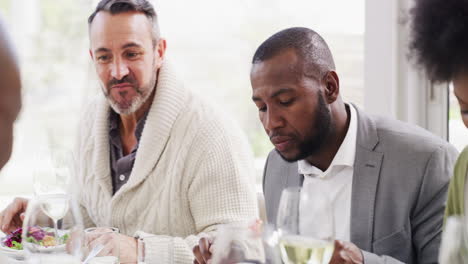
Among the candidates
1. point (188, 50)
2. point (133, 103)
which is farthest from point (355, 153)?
point (188, 50)

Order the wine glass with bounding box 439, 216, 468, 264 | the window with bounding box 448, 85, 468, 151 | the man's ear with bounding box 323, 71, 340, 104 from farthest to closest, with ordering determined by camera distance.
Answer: the window with bounding box 448, 85, 468, 151
the man's ear with bounding box 323, 71, 340, 104
the wine glass with bounding box 439, 216, 468, 264

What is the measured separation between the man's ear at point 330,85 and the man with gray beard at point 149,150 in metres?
0.54

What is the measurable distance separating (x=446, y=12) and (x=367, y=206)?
0.70 meters

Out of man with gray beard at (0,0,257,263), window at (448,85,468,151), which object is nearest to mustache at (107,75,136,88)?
man with gray beard at (0,0,257,263)

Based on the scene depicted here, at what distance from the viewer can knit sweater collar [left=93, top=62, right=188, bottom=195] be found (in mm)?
2244

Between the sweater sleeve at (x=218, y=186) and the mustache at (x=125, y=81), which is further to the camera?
the mustache at (x=125, y=81)

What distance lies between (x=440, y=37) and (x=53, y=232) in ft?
2.72

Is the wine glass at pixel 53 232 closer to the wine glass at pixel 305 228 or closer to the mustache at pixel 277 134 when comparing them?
the wine glass at pixel 305 228

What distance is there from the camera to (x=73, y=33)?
3.29 m

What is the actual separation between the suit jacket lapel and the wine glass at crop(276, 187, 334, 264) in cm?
60

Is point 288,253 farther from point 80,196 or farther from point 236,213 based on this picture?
point 80,196

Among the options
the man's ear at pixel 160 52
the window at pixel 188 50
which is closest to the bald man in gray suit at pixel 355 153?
the man's ear at pixel 160 52

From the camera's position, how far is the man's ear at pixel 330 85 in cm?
181

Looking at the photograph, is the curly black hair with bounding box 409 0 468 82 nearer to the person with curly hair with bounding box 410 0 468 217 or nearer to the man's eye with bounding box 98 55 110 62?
the person with curly hair with bounding box 410 0 468 217
